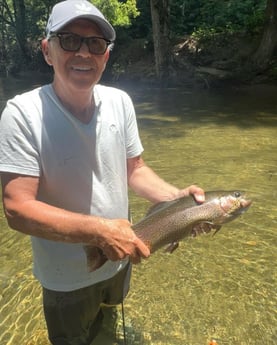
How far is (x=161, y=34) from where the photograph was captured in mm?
18266

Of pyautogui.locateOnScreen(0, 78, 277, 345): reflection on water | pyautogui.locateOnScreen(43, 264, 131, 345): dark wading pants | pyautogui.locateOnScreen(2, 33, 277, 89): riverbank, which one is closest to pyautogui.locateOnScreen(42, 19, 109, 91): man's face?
pyautogui.locateOnScreen(43, 264, 131, 345): dark wading pants

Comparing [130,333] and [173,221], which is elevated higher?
[173,221]

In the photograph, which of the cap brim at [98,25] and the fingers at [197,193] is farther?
the fingers at [197,193]

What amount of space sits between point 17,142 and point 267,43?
16762mm

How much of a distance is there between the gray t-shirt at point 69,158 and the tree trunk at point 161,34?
16.4 metres

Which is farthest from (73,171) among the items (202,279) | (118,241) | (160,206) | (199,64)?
(199,64)

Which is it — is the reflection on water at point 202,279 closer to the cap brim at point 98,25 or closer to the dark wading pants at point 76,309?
the dark wading pants at point 76,309

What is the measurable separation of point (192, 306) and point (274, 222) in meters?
2.08

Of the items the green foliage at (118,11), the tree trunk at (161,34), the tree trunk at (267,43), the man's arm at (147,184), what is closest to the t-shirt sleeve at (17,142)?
the man's arm at (147,184)

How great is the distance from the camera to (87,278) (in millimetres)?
2549

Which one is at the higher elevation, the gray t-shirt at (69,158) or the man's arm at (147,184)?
the gray t-shirt at (69,158)

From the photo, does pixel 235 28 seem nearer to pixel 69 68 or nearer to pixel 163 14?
pixel 163 14

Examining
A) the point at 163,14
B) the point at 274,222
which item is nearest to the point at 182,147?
the point at 274,222

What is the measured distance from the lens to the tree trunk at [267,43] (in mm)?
16875
